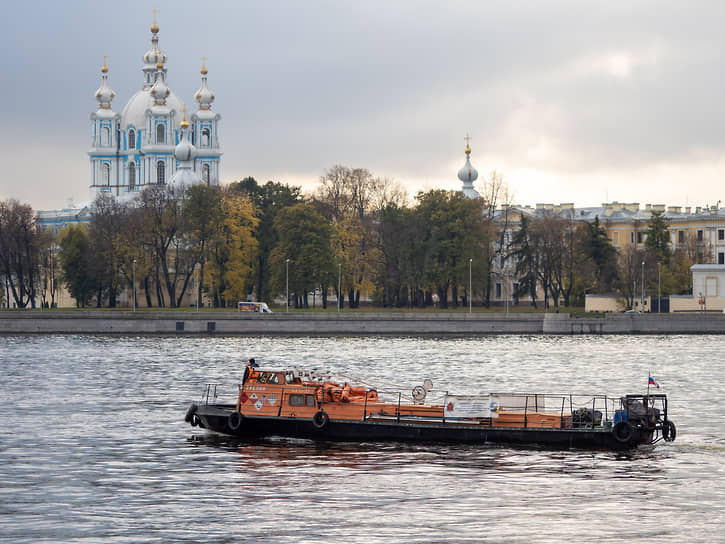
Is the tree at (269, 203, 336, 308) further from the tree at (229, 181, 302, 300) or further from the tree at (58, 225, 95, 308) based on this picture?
the tree at (58, 225, 95, 308)

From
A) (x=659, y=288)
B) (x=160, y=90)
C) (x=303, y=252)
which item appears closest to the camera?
(x=303, y=252)

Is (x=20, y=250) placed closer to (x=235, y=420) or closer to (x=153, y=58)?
(x=153, y=58)

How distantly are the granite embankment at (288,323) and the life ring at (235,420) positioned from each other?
207ft

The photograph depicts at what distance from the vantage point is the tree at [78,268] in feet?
392

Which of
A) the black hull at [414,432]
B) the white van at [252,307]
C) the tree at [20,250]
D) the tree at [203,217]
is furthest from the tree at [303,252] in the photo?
the black hull at [414,432]

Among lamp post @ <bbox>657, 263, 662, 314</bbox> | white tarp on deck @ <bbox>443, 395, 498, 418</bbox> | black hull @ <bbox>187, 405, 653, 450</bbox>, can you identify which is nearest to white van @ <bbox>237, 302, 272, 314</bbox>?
Answer: lamp post @ <bbox>657, 263, 662, 314</bbox>

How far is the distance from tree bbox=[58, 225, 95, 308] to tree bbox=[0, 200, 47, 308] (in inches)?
127

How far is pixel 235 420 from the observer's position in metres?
41.3

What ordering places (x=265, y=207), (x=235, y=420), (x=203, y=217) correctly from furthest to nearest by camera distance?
1. (x=265, y=207)
2. (x=203, y=217)
3. (x=235, y=420)

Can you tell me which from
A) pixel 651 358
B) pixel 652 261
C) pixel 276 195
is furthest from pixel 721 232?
pixel 651 358

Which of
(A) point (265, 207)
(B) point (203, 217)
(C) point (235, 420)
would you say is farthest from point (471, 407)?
(A) point (265, 207)

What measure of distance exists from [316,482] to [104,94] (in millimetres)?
155250

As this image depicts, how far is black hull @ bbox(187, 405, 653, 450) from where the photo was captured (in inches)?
1531

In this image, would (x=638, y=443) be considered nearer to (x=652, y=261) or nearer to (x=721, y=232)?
(x=652, y=261)
